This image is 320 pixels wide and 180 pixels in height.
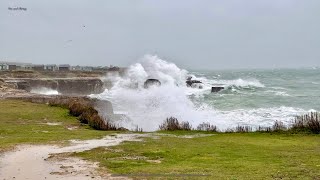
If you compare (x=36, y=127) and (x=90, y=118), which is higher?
(x=90, y=118)

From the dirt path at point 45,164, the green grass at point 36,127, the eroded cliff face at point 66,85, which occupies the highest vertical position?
the eroded cliff face at point 66,85

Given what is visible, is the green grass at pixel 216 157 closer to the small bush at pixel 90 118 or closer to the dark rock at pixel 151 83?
the small bush at pixel 90 118

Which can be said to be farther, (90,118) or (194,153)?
(90,118)

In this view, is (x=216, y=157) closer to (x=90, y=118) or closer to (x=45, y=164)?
(x=45, y=164)

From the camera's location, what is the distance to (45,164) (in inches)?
608

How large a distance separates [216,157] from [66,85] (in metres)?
59.7

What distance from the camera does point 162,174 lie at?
1331 cm

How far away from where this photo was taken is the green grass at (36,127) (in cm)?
2138

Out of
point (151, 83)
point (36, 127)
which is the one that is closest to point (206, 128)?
point (36, 127)

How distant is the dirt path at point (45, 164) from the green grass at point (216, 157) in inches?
29.5

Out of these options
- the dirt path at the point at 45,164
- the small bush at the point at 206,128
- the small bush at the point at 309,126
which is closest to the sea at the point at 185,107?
the small bush at the point at 206,128

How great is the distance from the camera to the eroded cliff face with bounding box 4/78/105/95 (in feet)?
232

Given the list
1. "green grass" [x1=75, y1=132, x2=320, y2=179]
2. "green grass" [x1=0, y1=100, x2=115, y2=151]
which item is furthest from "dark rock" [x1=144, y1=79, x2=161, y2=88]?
"green grass" [x1=75, y1=132, x2=320, y2=179]

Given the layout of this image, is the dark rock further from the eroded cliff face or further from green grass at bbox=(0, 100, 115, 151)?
green grass at bbox=(0, 100, 115, 151)
